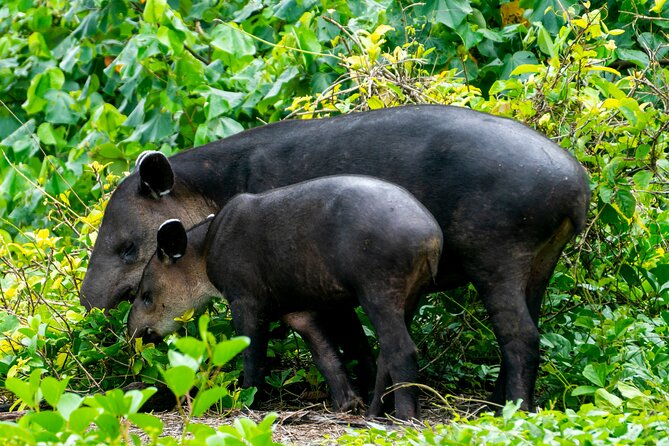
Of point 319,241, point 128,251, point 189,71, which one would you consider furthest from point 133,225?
point 189,71

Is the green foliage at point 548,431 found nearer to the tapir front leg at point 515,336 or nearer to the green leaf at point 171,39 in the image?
the tapir front leg at point 515,336

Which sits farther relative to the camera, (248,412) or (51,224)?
(51,224)

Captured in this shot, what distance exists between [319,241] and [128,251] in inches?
61.9

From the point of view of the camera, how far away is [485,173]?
530 cm

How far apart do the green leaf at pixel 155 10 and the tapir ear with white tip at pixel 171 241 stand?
352cm

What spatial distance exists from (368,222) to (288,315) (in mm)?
896

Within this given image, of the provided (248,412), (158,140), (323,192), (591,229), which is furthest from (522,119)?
(158,140)

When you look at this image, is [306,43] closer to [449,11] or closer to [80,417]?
[449,11]

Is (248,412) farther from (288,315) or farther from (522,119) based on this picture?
(522,119)

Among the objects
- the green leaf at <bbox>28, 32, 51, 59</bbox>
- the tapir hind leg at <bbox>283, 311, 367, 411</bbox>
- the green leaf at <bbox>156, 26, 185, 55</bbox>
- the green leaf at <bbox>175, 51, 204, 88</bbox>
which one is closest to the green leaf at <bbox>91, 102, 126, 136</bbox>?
the green leaf at <bbox>175, 51, 204, 88</bbox>

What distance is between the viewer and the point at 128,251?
6.48m

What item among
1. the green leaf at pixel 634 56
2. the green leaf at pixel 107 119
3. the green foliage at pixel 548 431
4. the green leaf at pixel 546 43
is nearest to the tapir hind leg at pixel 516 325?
the green foliage at pixel 548 431

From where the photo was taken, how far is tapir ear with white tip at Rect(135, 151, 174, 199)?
249 inches

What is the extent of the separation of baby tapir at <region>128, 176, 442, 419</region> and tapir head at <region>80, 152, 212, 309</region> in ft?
1.26
